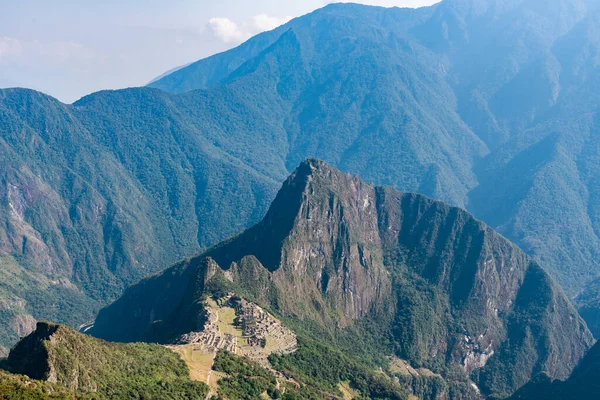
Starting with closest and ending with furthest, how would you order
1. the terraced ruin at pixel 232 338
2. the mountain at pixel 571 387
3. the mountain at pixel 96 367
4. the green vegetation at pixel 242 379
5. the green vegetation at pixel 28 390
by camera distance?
the green vegetation at pixel 28 390 < the mountain at pixel 96 367 < the green vegetation at pixel 242 379 < the terraced ruin at pixel 232 338 < the mountain at pixel 571 387

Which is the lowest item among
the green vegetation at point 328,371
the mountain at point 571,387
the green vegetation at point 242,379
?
the mountain at point 571,387

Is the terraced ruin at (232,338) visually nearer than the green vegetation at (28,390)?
No

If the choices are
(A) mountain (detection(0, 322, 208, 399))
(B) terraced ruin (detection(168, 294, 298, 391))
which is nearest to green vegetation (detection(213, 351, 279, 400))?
(B) terraced ruin (detection(168, 294, 298, 391))

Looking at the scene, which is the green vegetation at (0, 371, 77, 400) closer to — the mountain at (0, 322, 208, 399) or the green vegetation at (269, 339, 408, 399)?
the mountain at (0, 322, 208, 399)

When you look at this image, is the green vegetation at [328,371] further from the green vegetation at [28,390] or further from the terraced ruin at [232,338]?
the green vegetation at [28,390]

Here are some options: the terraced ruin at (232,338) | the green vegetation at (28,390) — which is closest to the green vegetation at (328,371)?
the terraced ruin at (232,338)

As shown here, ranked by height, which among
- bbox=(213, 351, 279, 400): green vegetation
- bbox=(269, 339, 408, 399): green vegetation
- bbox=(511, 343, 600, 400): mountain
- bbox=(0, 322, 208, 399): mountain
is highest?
bbox=(0, 322, 208, 399): mountain

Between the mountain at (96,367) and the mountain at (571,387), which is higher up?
the mountain at (96,367)

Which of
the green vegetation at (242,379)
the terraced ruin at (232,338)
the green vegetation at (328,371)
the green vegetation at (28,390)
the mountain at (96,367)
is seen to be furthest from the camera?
the green vegetation at (328,371)
